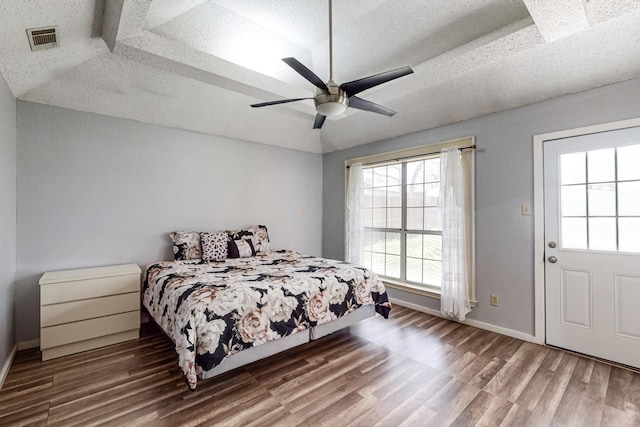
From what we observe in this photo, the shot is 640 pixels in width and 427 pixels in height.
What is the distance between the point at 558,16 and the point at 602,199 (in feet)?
5.34

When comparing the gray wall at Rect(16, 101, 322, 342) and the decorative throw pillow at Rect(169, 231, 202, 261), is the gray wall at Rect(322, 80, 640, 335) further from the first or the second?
the decorative throw pillow at Rect(169, 231, 202, 261)

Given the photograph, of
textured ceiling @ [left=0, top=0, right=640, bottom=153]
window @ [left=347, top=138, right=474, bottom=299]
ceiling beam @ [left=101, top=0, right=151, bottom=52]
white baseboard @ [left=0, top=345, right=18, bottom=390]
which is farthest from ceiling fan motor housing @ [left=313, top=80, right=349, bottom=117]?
white baseboard @ [left=0, top=345, right=18, bottom=390]

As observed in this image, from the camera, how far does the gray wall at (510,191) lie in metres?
2.70

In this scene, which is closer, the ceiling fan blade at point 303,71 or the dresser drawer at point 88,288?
the ceiling fan blade at point 303,71

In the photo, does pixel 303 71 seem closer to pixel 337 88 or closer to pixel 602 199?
pixel 337 88

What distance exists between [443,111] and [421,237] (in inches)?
62.2

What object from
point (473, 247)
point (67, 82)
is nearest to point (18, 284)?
point (67, 82)

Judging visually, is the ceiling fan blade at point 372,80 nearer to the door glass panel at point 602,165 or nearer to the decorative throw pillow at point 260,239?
the door glass panel at point 602,165

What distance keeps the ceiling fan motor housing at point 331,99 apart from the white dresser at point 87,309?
237cm

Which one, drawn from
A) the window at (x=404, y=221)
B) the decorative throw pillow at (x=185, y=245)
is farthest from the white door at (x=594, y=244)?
the decorative throw pillow at (x=185, y=245)

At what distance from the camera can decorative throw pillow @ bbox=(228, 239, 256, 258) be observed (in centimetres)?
366

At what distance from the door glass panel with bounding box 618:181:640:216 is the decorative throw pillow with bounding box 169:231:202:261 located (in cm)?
412

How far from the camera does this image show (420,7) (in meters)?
2.33

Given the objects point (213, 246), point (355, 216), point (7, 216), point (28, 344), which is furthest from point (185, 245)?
point (355, 216)
